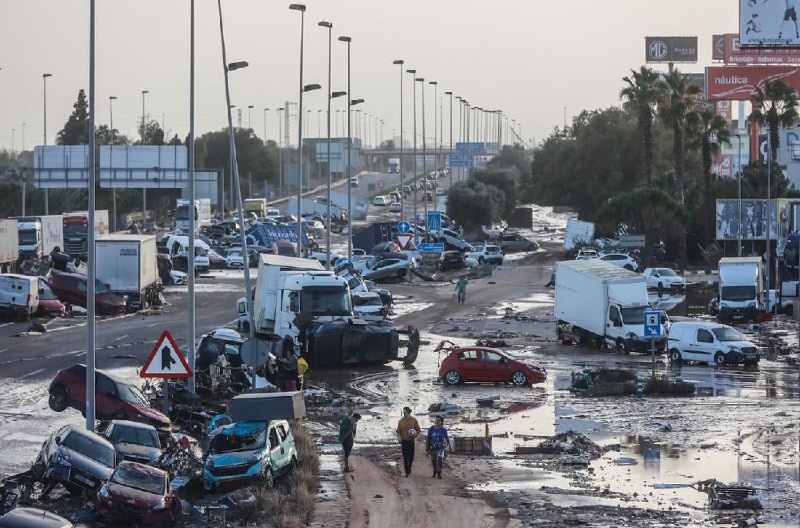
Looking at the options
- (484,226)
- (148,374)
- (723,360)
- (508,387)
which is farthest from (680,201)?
(148,374)

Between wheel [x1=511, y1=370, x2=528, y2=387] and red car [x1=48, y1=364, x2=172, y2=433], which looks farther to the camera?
wheel [x1=511, y1=370, x2=528, y2=387]

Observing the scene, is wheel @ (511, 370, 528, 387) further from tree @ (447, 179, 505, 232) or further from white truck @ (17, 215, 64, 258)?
tree @ (447, 179, 505, 232)

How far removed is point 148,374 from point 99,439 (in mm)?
2358

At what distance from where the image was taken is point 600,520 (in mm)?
21203

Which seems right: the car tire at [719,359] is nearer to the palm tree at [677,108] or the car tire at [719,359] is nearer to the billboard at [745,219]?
the billboard at [745,219]

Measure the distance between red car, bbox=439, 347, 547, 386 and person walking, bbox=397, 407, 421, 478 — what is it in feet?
42.2

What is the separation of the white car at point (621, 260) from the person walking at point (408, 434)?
170 feet

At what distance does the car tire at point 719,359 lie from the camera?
42.9 meters

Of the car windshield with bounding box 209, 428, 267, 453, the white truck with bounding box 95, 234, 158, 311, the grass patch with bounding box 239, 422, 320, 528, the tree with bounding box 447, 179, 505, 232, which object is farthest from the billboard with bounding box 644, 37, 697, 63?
the car windshield with bounding box 209, 428, 267, 453

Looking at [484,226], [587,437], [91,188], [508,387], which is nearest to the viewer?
[91,188]

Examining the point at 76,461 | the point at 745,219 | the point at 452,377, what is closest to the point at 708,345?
the point at 452,377

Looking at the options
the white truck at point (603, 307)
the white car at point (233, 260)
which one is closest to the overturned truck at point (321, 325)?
the white truck at point (603, 307)

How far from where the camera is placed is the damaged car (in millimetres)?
22719

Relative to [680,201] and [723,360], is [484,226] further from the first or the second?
[723,360]
